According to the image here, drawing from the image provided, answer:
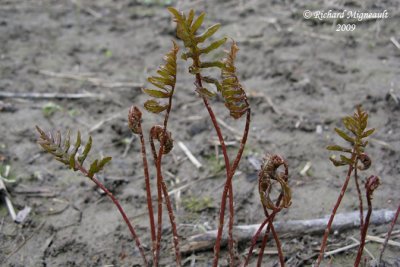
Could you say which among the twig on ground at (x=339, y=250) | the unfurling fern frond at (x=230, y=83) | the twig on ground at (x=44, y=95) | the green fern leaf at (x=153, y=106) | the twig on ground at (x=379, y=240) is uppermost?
the unfurling fern frond at (x=230, y=83)

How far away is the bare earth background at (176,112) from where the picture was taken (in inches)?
122

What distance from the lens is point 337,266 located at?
2715mm

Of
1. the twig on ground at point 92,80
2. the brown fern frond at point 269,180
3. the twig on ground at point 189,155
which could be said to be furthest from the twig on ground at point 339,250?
the twig on ground at point 92,80

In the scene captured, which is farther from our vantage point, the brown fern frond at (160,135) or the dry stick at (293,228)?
the dry stick at (293,228)

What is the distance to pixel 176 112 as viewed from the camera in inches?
168

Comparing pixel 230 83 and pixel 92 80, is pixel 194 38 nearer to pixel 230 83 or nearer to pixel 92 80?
pixel 230 83

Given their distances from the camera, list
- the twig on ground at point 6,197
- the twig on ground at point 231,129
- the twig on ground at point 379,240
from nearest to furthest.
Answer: the twig on ground at point 379,240 → the twig on ground at point 6,197 → the twig on ground at point 231,129

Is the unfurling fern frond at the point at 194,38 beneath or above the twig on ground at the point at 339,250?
above

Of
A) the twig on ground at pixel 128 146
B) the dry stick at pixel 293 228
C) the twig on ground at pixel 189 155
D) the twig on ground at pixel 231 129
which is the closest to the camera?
the dry stick at pixel 293 228

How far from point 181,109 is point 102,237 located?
1.54 metres

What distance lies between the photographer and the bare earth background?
3102mm

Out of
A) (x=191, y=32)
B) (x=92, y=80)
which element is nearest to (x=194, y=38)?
(x=191, y=32)

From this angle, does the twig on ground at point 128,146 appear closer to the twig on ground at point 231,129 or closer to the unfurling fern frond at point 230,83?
the twig on ground at point 231,129

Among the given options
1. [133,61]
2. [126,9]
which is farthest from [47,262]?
[126,9]
